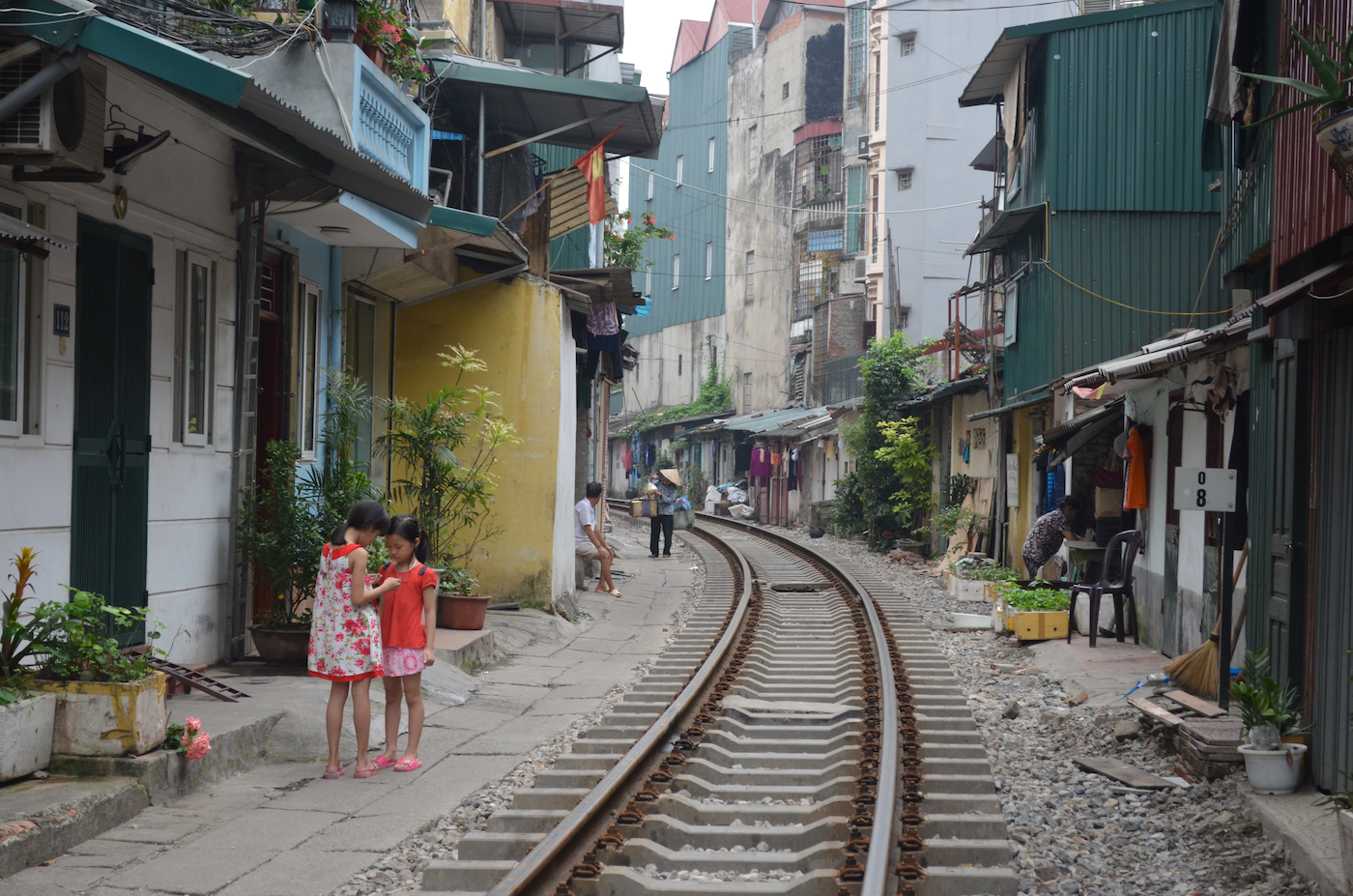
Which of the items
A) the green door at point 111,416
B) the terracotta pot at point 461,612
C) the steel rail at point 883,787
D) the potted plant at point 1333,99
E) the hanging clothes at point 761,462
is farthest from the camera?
the hanging clothes at point 761,462

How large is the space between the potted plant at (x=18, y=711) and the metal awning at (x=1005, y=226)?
1475 cm

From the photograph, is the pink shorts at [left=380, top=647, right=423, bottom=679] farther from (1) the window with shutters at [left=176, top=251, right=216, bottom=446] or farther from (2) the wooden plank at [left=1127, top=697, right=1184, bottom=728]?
(2) the wooden plank at [left=1127, top=697, right=1184, bottom=728]

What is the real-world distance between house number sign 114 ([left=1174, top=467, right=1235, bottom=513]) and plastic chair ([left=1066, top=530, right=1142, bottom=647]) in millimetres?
3865

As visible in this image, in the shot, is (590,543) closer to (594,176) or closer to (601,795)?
(594,176)

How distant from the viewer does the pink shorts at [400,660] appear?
22.1 feet

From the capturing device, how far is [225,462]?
884 cm

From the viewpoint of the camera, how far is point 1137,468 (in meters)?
12.2

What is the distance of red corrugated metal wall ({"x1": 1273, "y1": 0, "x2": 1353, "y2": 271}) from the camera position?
5922mm

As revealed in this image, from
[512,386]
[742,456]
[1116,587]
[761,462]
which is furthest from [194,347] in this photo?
[742,456]

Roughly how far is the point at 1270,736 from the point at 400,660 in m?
4.71

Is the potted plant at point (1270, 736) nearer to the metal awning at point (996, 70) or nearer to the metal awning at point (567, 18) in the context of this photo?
the metal awning at point (996, 70)

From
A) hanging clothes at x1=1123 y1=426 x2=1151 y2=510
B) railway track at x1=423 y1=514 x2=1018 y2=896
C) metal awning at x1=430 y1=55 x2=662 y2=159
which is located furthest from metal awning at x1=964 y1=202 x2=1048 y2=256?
railway track at x1=423 y1=514 x2=1018 y2=896

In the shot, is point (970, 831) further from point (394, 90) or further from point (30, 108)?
point (394, 90)

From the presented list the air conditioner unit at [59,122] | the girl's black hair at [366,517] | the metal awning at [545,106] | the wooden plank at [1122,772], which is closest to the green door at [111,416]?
the air conditioner unit at [59,122]
